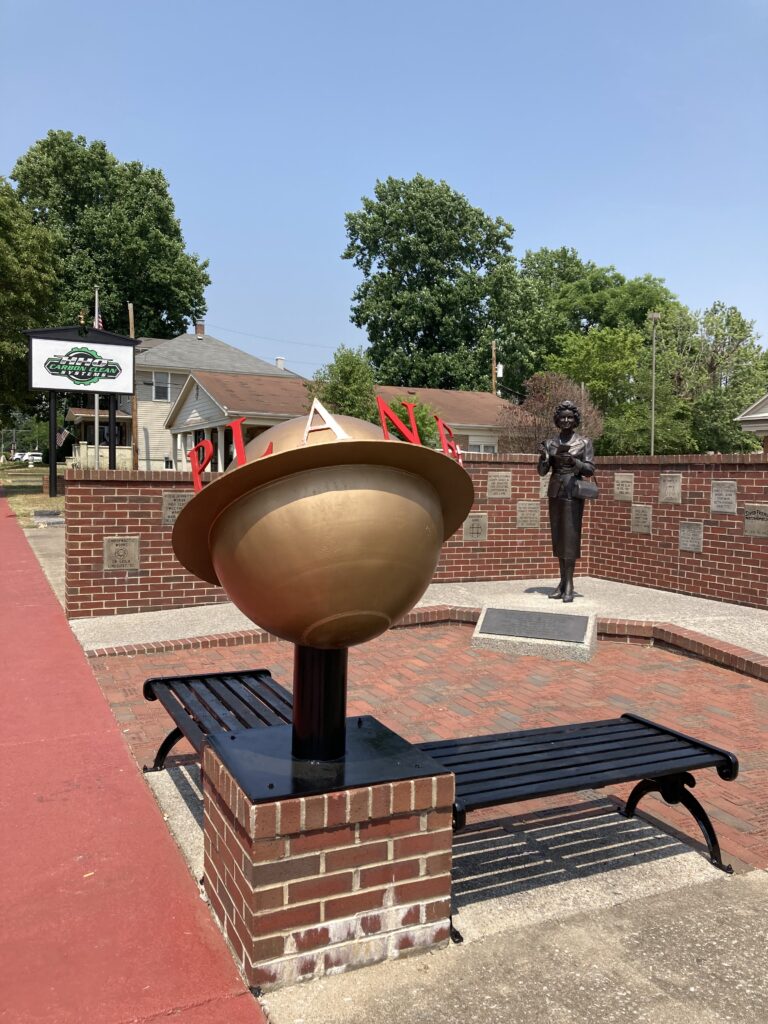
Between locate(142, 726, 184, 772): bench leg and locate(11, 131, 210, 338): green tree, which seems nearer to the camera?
locate(142, 726, 184, 772): bench leg

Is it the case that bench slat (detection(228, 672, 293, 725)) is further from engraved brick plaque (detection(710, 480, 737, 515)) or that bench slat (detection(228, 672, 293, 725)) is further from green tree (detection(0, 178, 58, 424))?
green tree (detection(0, 178, 58, 424))

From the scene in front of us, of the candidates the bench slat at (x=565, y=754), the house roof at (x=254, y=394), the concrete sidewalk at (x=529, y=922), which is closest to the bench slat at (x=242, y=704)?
the concrete sidewalk at (x=529, y=922)

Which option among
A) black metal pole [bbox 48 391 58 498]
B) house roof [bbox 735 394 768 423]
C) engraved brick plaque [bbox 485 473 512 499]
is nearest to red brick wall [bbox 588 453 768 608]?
engraved brick plaque [bbox 485 473 512 499]

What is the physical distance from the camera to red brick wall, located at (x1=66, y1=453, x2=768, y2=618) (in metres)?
8.77

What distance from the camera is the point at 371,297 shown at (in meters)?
44.7

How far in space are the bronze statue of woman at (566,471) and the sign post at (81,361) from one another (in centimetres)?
1929

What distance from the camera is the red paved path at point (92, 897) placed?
8.19 ft

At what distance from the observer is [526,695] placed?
6117 millimetres

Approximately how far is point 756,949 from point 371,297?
44156 millimetres

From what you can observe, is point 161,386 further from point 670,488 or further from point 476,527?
point 670,488

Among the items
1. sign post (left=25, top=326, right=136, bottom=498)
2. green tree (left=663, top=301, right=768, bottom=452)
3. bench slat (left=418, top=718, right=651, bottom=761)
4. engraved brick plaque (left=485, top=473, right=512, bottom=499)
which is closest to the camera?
bench slat (left=418, top=718, right=651, bottom=761)

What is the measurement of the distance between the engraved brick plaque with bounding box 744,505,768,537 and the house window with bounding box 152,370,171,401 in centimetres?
3299

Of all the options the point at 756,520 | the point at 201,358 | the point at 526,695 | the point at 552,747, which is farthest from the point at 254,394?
the point at 552,747

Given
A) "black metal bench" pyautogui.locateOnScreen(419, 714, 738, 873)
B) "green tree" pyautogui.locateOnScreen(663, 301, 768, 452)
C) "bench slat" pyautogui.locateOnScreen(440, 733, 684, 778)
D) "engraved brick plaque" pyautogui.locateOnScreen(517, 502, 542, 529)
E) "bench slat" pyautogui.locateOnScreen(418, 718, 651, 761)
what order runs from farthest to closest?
1. "green tree" pyautogui.locateOnScreen(663, 301, 768, 452)
2. "engraved brick plaque" pyautogui.locateOnScreen(517, 502, 542, 529)
3. "bench slat" pyautogui.locateOnScreen(418, 718, 651, 761)
4. "bench slat" pyautogui.locateOnScreen(440, 733, 684, 778)
5. "black metal bench" pyautogui.locateOnScreen(419, 714, 738, 873)
